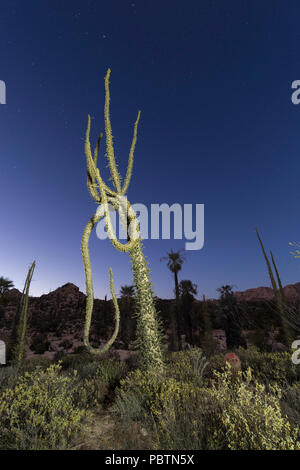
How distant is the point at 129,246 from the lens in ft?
17.4

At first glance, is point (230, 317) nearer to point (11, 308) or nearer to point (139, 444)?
point (139, 444)

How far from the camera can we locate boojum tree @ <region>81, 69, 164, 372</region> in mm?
4918

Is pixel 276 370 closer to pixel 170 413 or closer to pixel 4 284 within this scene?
pixel 170 413

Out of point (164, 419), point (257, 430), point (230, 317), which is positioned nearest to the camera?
point (257, 430)

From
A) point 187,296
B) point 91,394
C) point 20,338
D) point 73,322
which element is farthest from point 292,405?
point 73,322

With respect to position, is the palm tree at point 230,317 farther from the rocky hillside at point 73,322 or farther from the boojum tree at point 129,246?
the boojum tree at point 129,246

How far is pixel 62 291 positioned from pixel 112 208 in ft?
148

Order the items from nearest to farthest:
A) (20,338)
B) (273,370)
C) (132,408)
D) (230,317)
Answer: (132,408) → (273,370) → (20,338) → (230,317)

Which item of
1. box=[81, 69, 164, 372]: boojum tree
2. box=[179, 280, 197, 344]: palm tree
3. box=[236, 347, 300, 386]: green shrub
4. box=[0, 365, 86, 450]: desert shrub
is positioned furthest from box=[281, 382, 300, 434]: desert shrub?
box=[179, 280, 197, 344]: palm tree

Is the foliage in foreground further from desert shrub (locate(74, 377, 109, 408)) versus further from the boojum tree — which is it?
the boojum tree

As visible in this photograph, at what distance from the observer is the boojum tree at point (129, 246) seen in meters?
4.92

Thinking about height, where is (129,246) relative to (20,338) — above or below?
above

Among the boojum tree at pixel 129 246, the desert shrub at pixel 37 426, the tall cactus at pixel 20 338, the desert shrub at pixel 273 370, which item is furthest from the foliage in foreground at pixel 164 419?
the tall cactus at pixel 20 338
